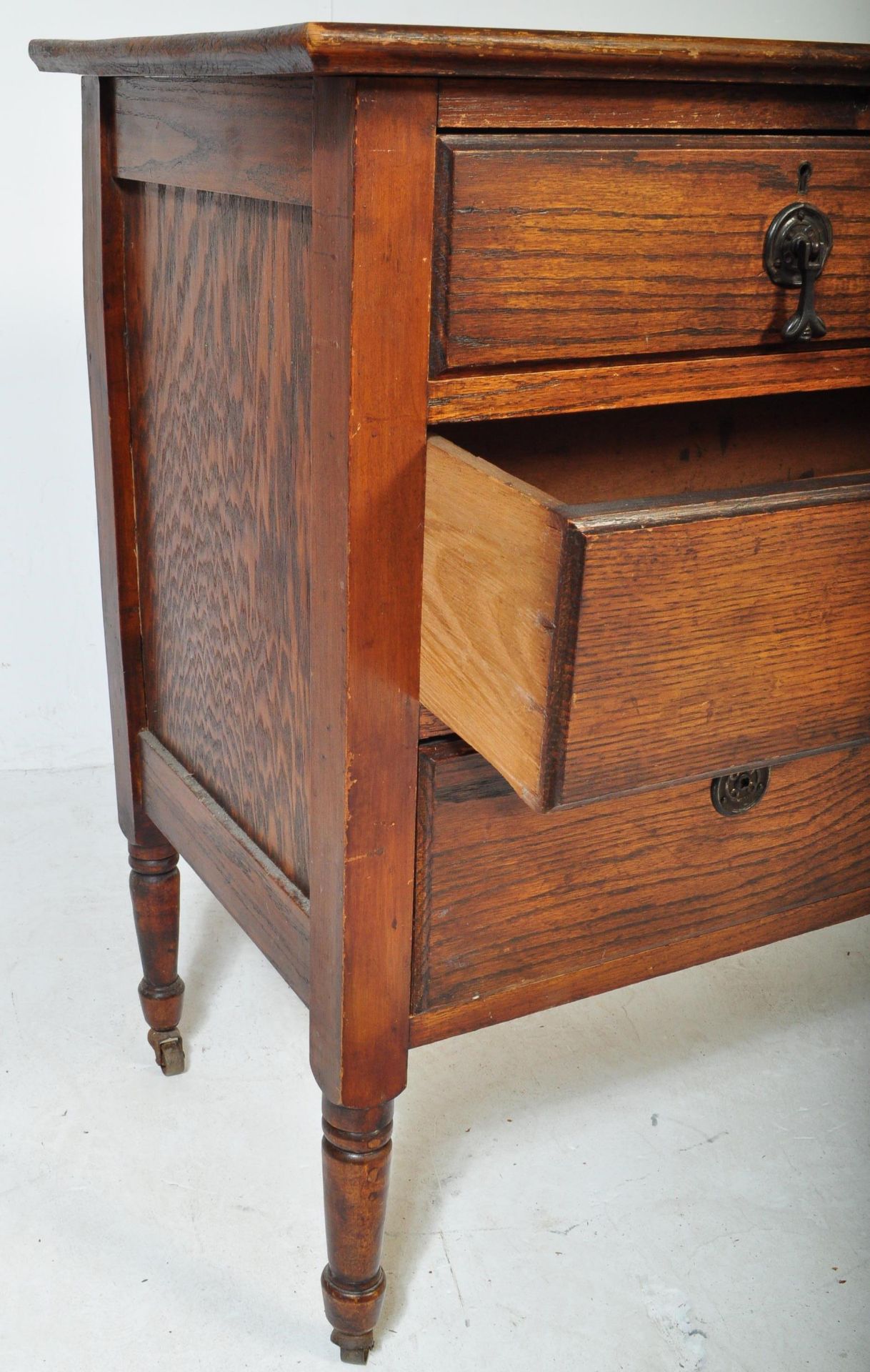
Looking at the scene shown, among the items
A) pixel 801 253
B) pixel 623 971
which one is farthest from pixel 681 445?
pixel 623 971

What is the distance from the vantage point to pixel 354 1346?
39.0 inches

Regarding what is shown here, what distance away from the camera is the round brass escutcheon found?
944mm

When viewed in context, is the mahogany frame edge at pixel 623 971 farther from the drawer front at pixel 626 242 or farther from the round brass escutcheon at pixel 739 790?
the drawer front at pixel 626 242

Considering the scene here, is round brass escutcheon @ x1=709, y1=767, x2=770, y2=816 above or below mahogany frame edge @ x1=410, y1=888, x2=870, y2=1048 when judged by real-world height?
above

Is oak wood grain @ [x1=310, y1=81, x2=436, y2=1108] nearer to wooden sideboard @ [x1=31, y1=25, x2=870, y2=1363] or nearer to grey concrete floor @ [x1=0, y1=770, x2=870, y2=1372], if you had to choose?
wooden sideboard @ [x1=31, y1=25, x2=870, y2=1363]

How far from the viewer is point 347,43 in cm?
62

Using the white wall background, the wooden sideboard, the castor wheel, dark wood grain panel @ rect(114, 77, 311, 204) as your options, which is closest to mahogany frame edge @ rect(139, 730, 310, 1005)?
the wooden sideboard

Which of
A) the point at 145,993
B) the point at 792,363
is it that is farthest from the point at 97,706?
the point at 792,363

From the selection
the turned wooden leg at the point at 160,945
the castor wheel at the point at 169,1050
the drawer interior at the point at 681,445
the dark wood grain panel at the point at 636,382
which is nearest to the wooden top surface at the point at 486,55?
the dark wood grain panel at the point at 636,382

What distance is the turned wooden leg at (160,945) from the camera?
1237mm

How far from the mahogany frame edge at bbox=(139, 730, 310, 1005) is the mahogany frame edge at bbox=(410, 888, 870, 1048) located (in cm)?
9

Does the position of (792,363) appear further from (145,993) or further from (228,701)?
(145,993)

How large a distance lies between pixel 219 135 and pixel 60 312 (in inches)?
35.4

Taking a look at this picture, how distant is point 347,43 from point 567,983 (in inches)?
23.4
